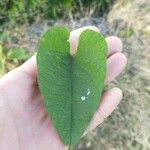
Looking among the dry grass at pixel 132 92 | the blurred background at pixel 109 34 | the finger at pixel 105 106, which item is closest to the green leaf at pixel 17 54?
the blurred background at pixel 109 34

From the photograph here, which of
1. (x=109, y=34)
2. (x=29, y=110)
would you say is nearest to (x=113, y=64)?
(x=29, y=110)

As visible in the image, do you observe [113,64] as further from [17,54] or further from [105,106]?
[17,54]

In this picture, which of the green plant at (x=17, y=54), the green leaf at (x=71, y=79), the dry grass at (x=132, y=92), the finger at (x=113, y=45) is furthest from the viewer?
the green plant at (x=17, y=54)

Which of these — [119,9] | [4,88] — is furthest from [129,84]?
[4,88]

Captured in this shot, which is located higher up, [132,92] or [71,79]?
[71,79]

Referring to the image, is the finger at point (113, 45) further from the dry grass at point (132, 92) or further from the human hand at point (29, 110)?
the dry grass at point (132, 92)
